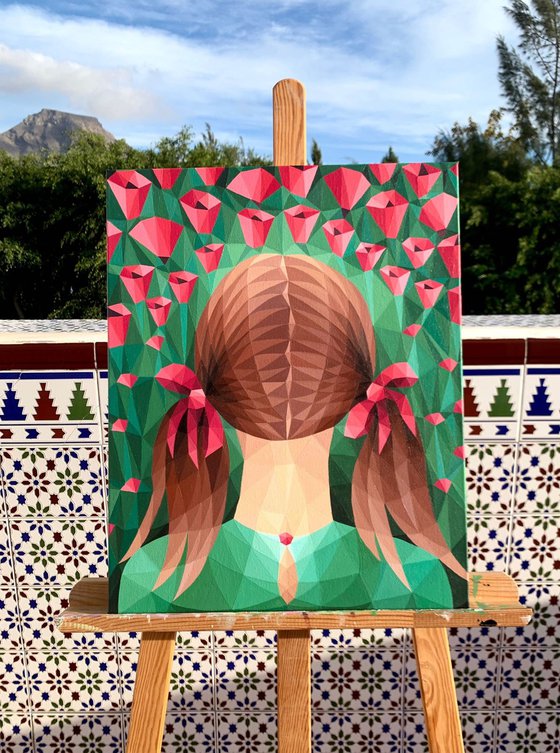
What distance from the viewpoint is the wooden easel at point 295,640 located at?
3.81 feet

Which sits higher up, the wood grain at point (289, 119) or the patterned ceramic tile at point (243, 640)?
the wood grain at point (289, 119)

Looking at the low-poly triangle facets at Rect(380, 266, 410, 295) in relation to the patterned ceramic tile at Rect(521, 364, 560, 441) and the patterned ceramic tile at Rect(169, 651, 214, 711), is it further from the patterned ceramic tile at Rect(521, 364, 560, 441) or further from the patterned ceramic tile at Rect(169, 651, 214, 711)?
the patterned ceramic tile at Rect(169, 651, 214, 711)

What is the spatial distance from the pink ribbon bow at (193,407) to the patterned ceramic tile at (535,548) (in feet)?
2.54

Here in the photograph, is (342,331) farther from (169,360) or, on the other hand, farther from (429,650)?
(429,650)

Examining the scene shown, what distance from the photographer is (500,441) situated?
1578mm

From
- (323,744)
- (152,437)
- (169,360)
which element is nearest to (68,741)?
(323,744)

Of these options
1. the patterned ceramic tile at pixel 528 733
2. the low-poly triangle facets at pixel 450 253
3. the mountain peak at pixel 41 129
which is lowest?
the patterned ceramic tile at pixel 528 733

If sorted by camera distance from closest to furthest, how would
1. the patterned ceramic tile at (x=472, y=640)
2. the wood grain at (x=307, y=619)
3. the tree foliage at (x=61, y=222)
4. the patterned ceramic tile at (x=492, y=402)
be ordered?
the wood grain at (x=307, y=619) < the patterned ceramic tile at (x=492, y=402) < the patterned ceramic tile at (x=472, y=640) < the tree foliage at (x=61, y=222)

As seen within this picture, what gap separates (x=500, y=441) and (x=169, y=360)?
0.77 meters

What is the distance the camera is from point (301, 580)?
3.84ft

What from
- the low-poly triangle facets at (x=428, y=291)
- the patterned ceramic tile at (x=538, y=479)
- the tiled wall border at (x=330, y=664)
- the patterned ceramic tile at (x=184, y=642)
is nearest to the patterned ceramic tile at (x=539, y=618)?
the tiled wall border at (x=330, y=664)

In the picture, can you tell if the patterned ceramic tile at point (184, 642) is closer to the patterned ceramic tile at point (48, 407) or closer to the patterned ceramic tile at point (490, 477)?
the patterned ceramic tile at point (48, 407)

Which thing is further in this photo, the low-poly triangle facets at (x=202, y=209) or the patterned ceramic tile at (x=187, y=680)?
the patterned ceramic tile at (x=187, y=680)

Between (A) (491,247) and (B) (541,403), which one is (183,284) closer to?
(B) (541,403)
